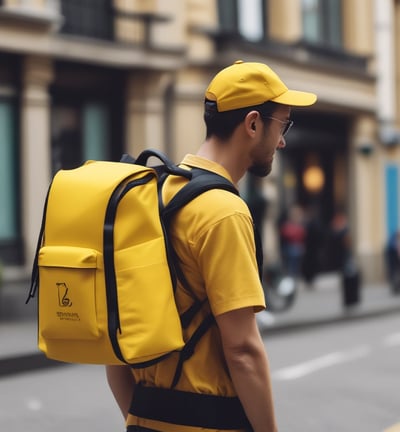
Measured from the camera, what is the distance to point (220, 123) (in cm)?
251

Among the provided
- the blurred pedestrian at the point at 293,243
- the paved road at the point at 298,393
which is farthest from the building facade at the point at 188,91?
the paved road at the point at 298,393

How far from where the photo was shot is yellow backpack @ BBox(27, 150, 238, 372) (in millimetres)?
2277

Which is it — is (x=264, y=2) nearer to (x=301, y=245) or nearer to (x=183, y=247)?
(x=301, y=245)

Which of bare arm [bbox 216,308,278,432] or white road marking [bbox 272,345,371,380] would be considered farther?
white road marking [bbox 272,345,371,380]

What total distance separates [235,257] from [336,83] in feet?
73.3

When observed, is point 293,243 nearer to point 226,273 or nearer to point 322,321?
point 322,321

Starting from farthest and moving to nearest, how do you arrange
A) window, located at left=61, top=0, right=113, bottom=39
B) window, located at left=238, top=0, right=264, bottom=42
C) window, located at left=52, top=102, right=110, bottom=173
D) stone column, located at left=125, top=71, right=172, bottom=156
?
window, located at left=238, top=0, right=264, bottom=42 < stone column, located at left=125, top=71, right=172, bottom=156 < window, located at left=52, top=102, right=110, bottom=173 < window, located at left=61, top=0, right=113, bottom=39

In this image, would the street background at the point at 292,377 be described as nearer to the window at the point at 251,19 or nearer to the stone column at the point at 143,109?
the stone column at the point at 143,109

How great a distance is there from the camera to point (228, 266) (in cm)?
231

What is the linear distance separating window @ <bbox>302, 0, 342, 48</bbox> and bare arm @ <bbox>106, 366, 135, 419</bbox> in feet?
70.8

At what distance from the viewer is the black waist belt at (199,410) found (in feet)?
7.88

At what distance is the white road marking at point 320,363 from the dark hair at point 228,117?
25.5ft

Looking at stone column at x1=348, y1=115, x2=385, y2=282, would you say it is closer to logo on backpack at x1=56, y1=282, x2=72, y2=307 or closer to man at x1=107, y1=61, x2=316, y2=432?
man at x1=107, y1=61, x2=316, y2=432

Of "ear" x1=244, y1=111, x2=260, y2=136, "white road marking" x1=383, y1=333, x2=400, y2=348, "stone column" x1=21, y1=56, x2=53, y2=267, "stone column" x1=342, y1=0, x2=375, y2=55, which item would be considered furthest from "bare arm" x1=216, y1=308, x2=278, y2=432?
"stone column" x1=342, y1=0, x2=375, y2=55
